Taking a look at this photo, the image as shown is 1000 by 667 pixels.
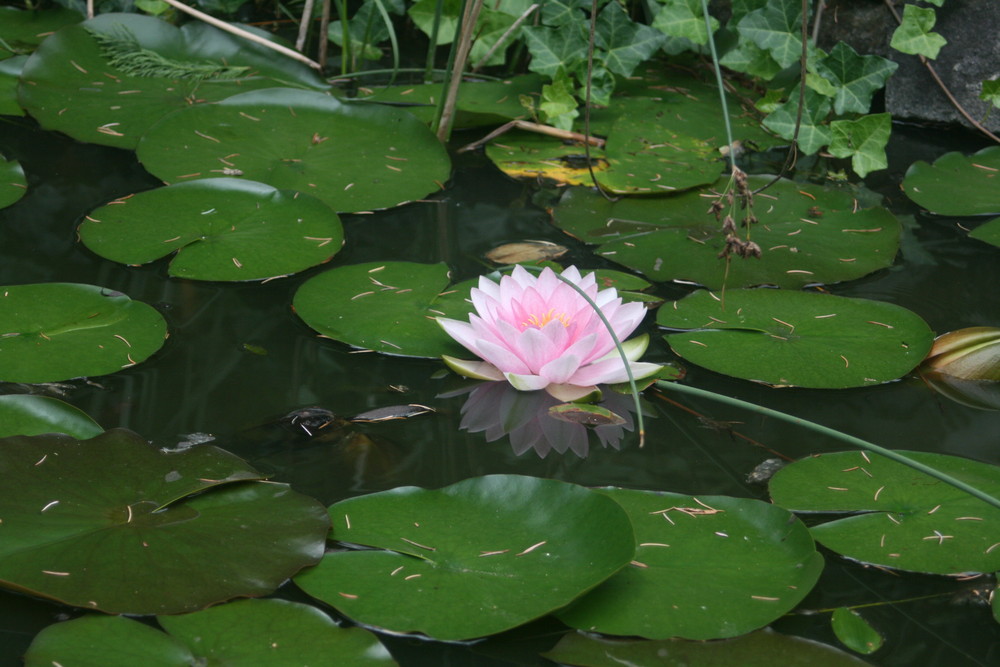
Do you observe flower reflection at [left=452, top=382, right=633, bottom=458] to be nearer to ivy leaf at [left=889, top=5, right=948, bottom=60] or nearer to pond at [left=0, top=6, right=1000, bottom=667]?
pond at [left=0, top=6, right=1000, bottom=667]

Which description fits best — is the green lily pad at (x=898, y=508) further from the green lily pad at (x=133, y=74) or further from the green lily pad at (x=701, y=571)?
the green lily pad at (x=133, y=74)

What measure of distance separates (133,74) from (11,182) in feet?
2.22

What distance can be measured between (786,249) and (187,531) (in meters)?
1.46

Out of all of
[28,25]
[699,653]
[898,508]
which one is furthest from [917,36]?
[28,25]

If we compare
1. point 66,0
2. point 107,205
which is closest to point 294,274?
point 107,205

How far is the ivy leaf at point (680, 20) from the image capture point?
9.21 feet

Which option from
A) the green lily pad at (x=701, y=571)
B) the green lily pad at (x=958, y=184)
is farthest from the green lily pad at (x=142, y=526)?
the green lily pad at (x=958, y=184)

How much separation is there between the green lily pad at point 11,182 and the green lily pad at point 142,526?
1.04 metres

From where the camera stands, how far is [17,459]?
1.23 meters

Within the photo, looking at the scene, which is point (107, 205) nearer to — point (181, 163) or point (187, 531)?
point (181, 163)

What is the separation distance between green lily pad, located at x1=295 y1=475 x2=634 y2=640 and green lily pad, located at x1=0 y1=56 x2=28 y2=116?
1940mm

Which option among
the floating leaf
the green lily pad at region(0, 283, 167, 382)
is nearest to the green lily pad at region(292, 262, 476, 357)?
the green lily pad at region(0, 283, 167, 382)

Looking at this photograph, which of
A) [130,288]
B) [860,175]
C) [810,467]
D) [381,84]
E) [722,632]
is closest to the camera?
[722,632]

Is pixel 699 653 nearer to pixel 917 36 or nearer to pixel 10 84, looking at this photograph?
pixel 917 36
